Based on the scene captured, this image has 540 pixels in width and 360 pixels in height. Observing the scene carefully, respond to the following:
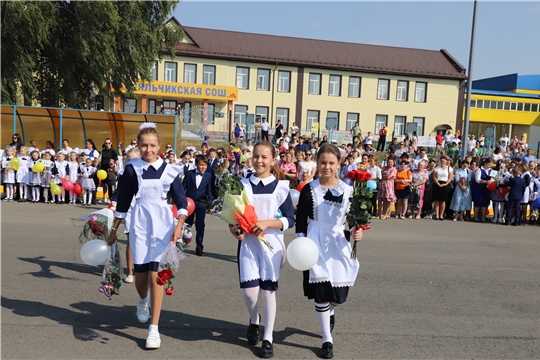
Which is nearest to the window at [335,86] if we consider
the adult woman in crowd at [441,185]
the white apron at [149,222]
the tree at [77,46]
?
the tree at [77,46]

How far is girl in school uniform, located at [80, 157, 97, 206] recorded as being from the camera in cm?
1570

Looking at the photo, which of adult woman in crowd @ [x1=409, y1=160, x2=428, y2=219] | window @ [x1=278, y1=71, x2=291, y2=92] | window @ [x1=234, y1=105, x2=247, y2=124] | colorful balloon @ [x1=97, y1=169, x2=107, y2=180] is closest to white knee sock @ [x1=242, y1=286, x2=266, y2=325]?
colorful balloon @ [x1=97, y1=169, x2=107, y2=180]

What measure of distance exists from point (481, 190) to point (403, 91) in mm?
37346

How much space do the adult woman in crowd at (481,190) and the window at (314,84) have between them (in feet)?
113

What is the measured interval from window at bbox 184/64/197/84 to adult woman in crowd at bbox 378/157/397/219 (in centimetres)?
3421

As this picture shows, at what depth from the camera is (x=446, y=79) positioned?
5138 centimetres

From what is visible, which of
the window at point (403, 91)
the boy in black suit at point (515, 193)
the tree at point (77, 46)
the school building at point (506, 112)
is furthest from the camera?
the school building at point (506, 112)

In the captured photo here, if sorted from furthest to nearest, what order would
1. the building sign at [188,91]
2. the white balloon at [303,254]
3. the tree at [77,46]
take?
the building sign at [188,91] → the tree at [77,46] → the white balloon at [303,254]

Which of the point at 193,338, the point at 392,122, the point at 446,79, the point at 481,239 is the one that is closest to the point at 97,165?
the point at 481,239

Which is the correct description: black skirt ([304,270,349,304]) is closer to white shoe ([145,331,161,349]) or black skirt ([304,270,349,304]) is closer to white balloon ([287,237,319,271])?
white balloon ([287,237,319,271])

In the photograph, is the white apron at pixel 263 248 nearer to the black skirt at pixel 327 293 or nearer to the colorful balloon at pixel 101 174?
the black skirt at pixel 327 293

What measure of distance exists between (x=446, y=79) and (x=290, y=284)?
48.7 meters

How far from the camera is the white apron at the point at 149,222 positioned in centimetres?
487

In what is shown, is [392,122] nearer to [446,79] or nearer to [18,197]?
[446,79]
